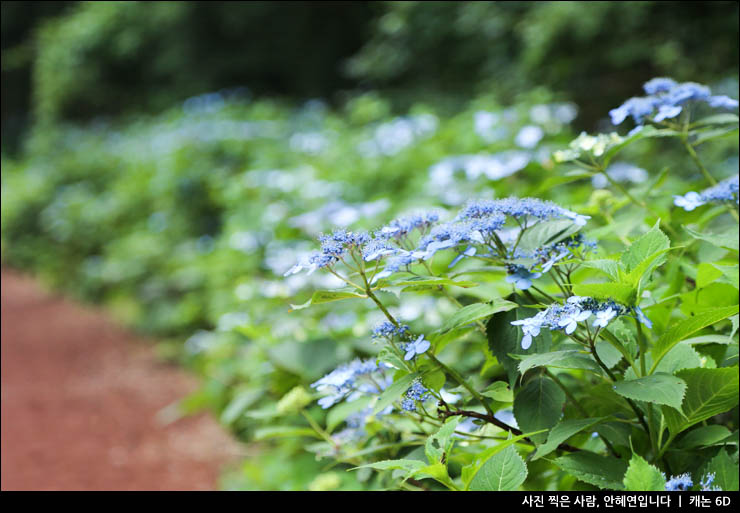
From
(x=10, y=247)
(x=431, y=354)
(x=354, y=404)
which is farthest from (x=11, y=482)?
(x=10, y=247)

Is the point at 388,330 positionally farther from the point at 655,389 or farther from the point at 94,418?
the point at 94,418

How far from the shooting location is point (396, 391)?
102 centimetres

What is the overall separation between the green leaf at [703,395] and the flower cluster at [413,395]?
369mm

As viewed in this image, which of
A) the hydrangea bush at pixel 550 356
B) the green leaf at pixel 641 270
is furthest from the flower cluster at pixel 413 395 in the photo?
the green leaf at pixel 641 270

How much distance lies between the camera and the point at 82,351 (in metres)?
4.90

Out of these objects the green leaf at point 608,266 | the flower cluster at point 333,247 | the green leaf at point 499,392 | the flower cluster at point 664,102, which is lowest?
the green leaf at point 499,392

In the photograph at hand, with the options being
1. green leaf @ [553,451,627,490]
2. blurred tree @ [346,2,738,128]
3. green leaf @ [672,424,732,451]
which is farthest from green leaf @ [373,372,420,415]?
blurred tree @ [346,2,738,128]

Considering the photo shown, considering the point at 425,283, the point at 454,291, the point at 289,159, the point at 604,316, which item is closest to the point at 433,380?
the point at 425,283

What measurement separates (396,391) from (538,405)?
0.23 meters

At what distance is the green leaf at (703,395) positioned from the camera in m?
1.03

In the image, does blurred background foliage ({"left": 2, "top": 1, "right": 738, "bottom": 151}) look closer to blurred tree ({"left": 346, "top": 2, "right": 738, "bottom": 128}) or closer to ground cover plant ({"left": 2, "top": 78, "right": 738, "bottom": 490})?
blurred tree ({"left": 346, "top": 2, "right": 738, "bottom": 128})

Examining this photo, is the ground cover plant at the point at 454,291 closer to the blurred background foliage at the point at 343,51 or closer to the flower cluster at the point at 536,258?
the flower cluster at the point at 536,258

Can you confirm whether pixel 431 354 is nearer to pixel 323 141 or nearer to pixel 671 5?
pixel 671 5

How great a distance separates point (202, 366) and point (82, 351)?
1.42 meters
